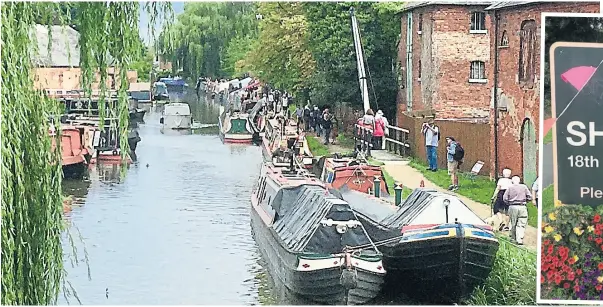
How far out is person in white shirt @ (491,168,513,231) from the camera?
25.3ft

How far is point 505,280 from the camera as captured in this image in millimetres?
7598

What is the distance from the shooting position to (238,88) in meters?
11.2

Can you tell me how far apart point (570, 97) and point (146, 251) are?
12.8 ft

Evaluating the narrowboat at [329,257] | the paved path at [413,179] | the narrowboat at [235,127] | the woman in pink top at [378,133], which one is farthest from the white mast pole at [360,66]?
the narrowboat at [235,127]

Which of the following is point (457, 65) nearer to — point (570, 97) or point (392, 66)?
point (392, 66)

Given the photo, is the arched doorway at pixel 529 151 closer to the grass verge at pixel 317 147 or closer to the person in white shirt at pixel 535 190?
the person in white shirt at pixel 535 190

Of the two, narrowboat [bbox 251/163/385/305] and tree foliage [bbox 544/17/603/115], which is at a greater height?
tree foliage [bbox 544/17/603/115]

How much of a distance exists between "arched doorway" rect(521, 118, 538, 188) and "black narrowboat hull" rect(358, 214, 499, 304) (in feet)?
1.96

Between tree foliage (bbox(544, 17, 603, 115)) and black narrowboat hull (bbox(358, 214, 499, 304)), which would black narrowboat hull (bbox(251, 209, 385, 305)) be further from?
tree foliage (bbox(544, 17, 603, 115))

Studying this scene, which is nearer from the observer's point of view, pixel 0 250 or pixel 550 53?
pixel 0 250

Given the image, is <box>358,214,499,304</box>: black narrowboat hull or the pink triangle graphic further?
<box>358,214,499,304</box>: black narrowboat hull

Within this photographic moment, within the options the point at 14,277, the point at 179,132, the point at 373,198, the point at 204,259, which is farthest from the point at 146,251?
the point at 14,277

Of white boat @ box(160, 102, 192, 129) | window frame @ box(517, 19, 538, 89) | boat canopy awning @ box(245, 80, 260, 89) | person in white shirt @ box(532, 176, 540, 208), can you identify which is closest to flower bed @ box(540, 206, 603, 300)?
person in white shirt @ box(532, 176, 540, 208)

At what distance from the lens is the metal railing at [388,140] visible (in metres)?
9.00
